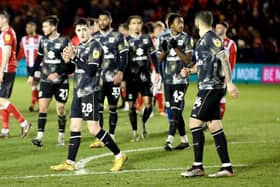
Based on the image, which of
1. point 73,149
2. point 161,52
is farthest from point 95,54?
point 161,52

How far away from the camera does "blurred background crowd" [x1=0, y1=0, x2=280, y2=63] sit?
31453 millimetres

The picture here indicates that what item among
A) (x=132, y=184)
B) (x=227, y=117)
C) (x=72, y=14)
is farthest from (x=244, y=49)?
(x=132, y=184)

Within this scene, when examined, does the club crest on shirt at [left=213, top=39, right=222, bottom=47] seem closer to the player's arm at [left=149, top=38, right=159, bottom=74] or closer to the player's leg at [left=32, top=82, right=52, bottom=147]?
the player's leg at [left=32, top=82, right=52, bottom=147]

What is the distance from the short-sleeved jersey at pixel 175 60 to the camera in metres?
13.8

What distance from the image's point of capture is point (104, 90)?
47.9 ft

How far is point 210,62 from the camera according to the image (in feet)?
35.9

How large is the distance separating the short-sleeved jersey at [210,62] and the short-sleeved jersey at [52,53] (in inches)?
144

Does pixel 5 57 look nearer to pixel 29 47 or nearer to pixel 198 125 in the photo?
pixel 198 125

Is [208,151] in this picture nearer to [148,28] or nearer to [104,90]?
[104,90]

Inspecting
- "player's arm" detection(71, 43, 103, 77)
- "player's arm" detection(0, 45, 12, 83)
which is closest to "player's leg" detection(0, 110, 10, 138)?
"player's arm" detection(0, 45, 12, 83)

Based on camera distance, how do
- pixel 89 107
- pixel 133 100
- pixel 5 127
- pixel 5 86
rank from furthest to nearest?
pixel 5 127, pixel 5 86, pixel 133 100, pixel 89 107

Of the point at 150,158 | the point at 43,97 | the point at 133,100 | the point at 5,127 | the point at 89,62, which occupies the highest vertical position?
the point at 89,62

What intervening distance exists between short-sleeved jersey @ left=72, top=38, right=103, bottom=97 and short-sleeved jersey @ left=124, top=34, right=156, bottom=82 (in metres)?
3.58

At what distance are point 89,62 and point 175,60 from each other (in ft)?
10.2
